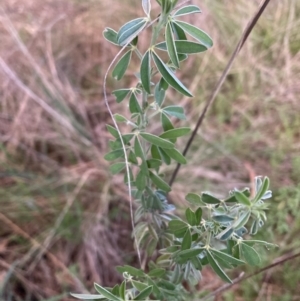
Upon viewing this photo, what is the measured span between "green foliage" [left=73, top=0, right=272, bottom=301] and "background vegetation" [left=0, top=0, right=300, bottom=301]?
1.31 feet

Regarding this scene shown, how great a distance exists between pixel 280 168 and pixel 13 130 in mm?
874

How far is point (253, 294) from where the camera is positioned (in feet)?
3.09

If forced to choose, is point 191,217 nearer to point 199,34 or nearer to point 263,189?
point 263,189

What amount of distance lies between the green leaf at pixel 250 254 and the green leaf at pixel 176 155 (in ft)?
0.44

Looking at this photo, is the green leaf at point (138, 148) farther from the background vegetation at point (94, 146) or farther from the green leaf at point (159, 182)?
the background vegetation at point (94, 146)

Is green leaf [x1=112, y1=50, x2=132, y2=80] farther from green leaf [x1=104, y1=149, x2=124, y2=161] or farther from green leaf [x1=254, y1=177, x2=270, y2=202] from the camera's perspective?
green leaf [x1=254, y1=177, x2=270, y2=202]

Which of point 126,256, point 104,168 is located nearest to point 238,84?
point 104,168

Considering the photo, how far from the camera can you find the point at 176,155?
0.55 metres

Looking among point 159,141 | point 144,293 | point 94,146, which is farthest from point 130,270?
point 94,146

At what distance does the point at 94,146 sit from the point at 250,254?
0.88 meters

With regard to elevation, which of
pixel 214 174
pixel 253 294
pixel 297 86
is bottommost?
pixel 253 294

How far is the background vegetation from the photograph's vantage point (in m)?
1.14

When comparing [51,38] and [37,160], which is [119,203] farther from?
[51,38]

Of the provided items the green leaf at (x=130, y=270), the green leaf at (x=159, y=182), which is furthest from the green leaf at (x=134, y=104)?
the green leaf at (x=130, y=270)
